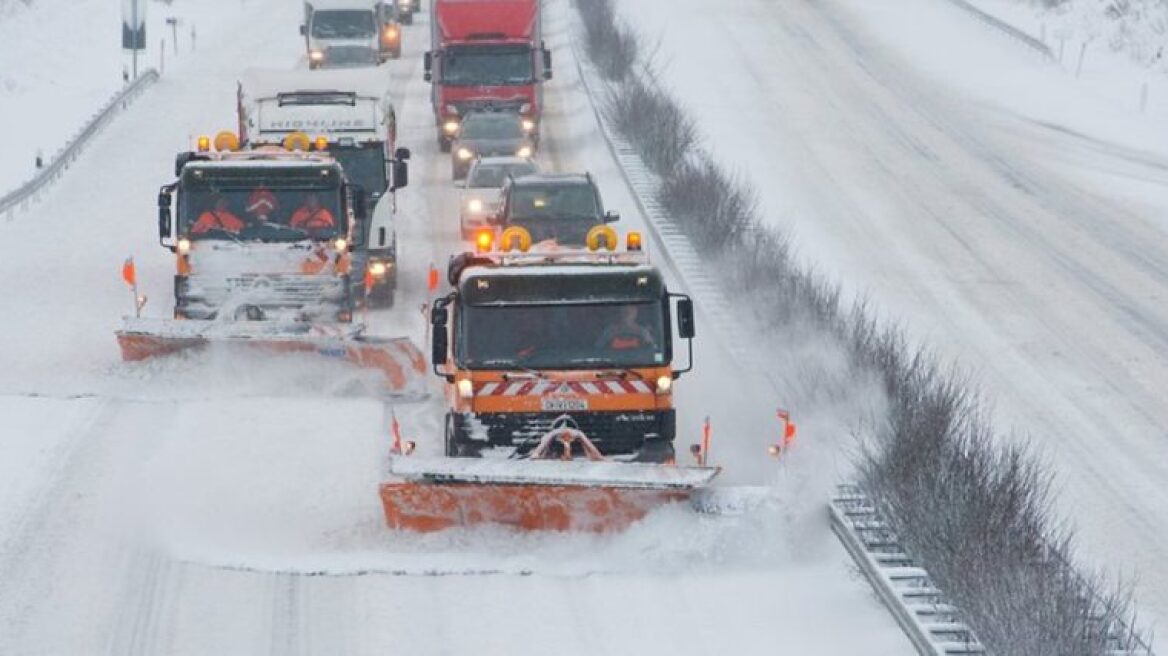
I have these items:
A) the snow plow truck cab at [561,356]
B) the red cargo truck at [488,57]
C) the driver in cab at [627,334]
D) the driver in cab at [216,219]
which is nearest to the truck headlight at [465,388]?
the snow plow truck cab at [561,356]

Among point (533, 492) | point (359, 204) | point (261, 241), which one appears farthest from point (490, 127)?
point (533, 492)

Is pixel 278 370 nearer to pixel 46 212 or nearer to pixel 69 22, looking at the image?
pixel 46 212

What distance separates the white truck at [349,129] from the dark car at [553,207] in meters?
1.58

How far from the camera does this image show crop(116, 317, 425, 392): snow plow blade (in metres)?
21.2

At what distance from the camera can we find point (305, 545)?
1619 centimetres

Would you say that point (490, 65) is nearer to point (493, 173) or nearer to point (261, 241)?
point (493, 173)

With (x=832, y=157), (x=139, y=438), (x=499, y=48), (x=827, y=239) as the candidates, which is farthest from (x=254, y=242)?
(x=832, y=157)

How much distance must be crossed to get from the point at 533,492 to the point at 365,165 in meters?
12.6

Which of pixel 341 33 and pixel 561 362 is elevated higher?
pixel 561 362

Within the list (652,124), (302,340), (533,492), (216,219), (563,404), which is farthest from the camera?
(652,124)

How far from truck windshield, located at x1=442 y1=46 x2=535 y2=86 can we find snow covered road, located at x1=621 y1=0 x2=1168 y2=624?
174 inches

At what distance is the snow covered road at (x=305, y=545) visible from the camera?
14.3 metres

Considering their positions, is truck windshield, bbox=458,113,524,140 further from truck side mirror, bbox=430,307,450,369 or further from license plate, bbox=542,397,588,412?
license plate, bbox=542,397,588,412

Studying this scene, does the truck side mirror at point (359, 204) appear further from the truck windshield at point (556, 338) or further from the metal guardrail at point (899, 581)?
the metal guardrail at point (899, 581)
